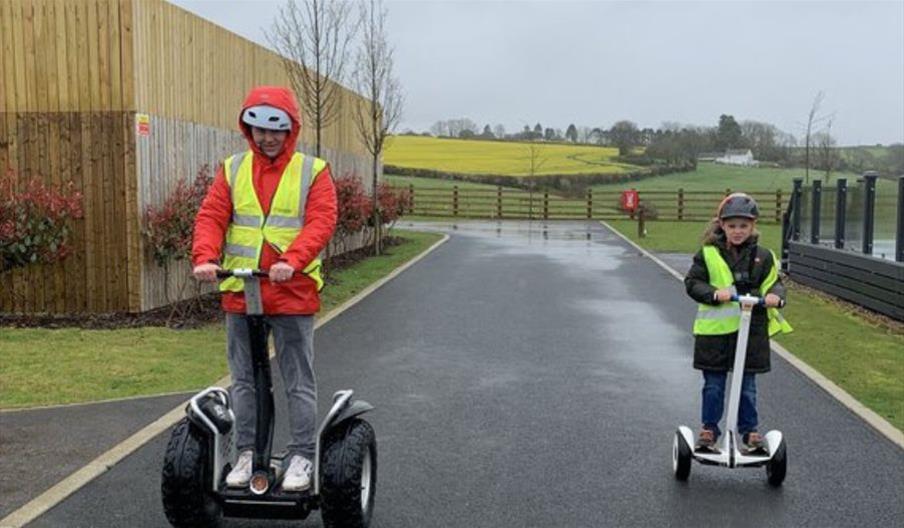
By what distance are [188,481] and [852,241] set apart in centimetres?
1239

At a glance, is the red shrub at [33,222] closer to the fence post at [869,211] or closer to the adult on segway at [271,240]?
the adult on segway at [271,240]

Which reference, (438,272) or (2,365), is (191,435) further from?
(438,272)

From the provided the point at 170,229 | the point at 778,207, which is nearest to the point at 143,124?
the point at 170,229

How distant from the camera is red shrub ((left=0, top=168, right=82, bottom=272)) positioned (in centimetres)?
1012

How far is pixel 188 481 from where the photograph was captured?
426cm

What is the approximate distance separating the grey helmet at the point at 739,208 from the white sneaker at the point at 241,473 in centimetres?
293

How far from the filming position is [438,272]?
17.4 meters

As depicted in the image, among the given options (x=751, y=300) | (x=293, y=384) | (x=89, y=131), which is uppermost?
(x=89, y=131)

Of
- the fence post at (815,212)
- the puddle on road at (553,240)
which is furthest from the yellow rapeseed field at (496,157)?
the fence post at (815,212)

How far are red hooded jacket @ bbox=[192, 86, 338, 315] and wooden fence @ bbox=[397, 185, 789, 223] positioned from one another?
3607cm

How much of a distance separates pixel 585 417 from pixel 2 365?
5.03m

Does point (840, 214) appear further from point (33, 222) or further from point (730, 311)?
point (33, 222)

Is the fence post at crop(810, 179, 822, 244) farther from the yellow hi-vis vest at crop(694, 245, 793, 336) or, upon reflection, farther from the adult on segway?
the adult on segway

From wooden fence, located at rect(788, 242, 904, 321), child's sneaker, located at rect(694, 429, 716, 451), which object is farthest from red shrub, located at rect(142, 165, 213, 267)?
wooden fence, located at rect(788, 242, 904, 321)
